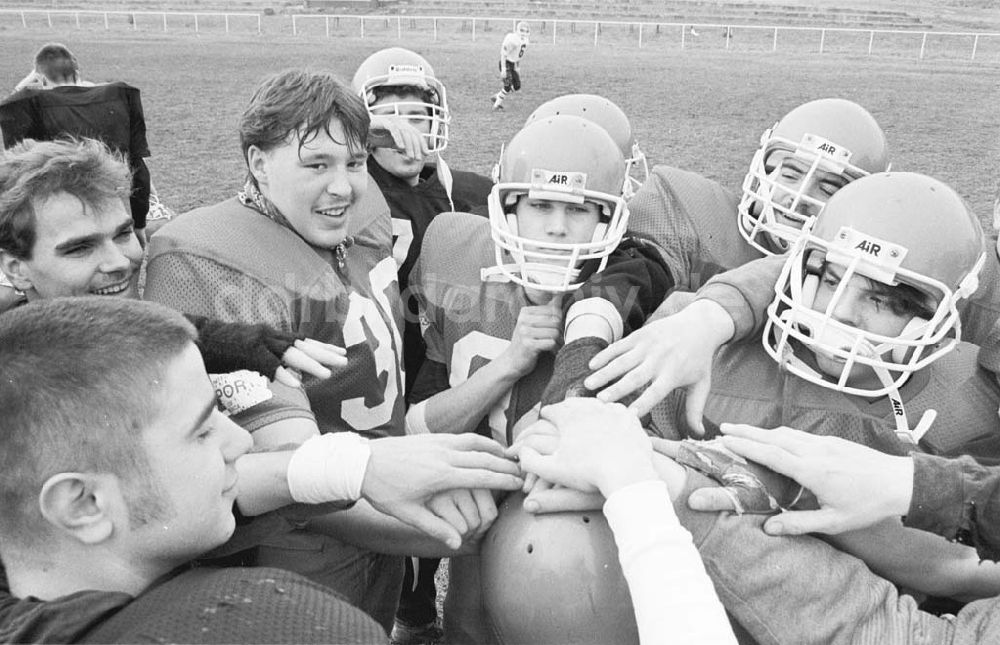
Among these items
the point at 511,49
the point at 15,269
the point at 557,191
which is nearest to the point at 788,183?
the point at 557,191

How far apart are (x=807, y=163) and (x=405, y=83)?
1.78 metres

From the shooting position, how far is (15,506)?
128cm

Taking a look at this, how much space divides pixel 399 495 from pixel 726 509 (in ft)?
2.00

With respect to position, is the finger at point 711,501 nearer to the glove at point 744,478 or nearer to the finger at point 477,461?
the glove at point 744,478

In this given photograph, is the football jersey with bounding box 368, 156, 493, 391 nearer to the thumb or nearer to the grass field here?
the thumb

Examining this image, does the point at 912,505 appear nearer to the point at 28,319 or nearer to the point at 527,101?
the point at 28,319

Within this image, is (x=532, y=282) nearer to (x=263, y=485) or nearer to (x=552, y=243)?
(x=552, y=243)

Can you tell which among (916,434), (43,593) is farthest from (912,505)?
(43,593)

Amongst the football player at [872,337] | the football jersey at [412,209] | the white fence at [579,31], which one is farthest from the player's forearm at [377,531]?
the white fence at [579,31]

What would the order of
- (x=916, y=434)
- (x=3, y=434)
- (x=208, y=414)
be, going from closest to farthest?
(x=3, y=434) → (x=208, y=414) → (x=916, y=434)

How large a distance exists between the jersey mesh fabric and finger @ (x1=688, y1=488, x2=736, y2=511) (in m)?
0.62

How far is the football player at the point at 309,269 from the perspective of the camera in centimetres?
218

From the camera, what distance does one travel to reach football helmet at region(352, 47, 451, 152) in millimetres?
3760

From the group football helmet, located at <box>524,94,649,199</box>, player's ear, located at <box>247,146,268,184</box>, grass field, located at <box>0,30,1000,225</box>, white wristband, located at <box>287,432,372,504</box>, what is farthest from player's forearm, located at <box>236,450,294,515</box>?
grass field, located at <box>0,30,1000,225</box>
